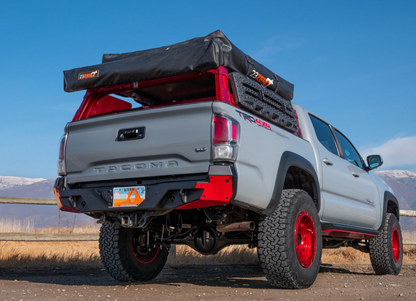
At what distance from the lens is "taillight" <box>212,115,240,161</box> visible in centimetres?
372

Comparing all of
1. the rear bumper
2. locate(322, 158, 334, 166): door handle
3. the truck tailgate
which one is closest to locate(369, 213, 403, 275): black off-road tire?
locate(322, 158, 334, 166): door handle

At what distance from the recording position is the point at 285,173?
14.3ft

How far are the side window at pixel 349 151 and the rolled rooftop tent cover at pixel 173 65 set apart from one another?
5.99ft

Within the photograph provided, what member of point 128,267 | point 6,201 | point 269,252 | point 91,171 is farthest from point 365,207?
point 6,201

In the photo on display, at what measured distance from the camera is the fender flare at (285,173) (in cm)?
417

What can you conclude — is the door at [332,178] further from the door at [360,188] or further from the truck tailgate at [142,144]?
the truck tailgate at [142,144]

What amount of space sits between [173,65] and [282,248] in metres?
1.96

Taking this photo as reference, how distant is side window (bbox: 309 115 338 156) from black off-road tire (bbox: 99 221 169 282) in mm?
2606

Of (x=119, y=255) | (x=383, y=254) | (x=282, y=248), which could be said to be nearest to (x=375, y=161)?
(x=383, y=254)

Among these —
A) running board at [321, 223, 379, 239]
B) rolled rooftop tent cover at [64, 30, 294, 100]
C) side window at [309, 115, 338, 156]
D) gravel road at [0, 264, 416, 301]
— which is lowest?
gravel road at [0, 264, 416, 301]

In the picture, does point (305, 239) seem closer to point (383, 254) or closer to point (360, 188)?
point (360, 188)

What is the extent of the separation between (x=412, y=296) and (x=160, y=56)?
3216mm

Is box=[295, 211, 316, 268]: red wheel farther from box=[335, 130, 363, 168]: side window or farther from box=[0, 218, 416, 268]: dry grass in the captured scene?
box=[0, 218, 416, 268]: dry grass

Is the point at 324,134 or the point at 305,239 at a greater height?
the point at 324,134
